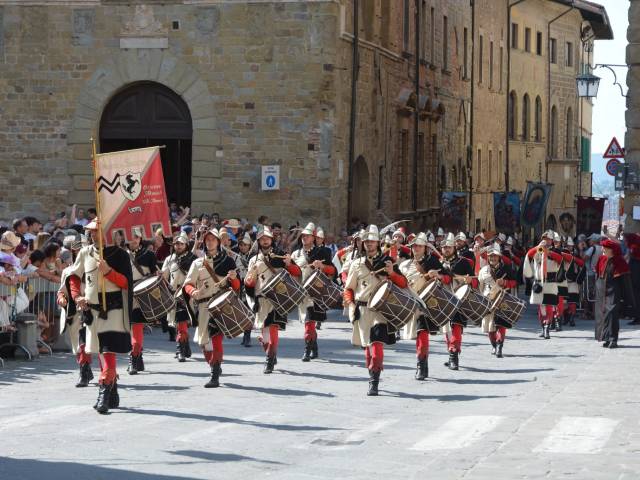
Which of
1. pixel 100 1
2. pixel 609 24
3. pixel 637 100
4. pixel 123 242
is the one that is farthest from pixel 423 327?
pixel 609 24

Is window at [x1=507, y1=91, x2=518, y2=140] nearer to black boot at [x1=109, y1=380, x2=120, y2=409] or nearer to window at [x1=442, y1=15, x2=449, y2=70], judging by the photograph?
window at [x1=442, y1=15, x2=449, y2=70]

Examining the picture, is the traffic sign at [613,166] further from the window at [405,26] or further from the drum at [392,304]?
the drum at [392,304]

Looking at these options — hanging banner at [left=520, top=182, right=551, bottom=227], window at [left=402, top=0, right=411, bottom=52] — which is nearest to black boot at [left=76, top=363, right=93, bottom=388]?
hanging banner at [left=520, top=182, right=551, bottom=227]

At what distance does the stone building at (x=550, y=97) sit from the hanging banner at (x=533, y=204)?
20463 millimetres

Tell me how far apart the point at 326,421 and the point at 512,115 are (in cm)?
4975

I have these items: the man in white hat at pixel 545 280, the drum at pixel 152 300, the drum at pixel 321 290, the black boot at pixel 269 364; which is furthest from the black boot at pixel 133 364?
the man in white hat at pixel 545 280

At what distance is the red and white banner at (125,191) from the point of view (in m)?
15.7

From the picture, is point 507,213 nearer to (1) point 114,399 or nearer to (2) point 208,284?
(2) point 208,284

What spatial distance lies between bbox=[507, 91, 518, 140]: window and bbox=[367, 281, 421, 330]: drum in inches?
1821

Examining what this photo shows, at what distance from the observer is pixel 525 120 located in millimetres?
65188

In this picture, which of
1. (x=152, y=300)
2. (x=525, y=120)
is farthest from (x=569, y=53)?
(x=152, y=300)

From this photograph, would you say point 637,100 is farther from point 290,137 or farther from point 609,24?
point 609,24

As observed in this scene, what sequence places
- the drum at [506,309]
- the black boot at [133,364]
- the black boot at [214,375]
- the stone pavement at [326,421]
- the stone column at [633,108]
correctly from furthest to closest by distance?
the stone column at [633,108] < the drum at [506,309] < the black boot at [133,364] < the black boot at [214,375] < the stone pavement at [326,421]

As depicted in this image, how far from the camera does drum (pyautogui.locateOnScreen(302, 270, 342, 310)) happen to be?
21.5 meters
